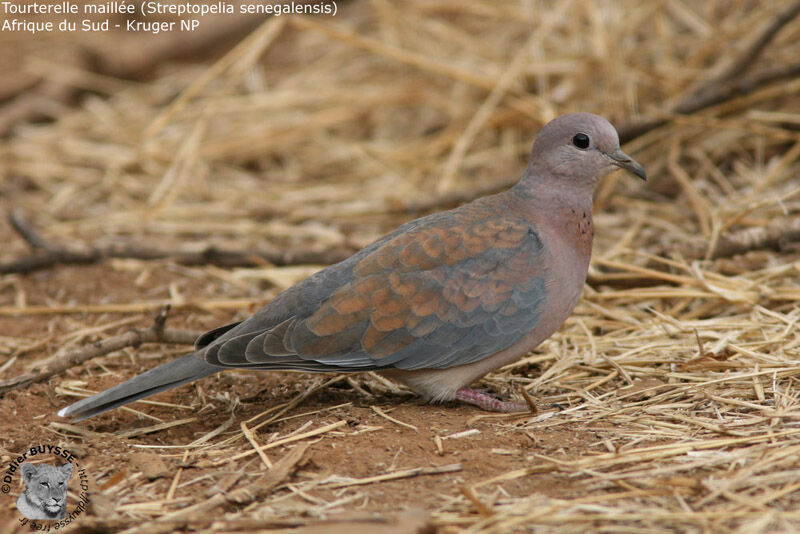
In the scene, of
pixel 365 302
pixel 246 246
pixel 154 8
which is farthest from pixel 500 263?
pixel 154 8

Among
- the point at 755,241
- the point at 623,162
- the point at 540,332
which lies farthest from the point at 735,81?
the point at 540,332

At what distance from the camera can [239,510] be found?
244 centimetres

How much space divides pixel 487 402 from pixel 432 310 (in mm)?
422

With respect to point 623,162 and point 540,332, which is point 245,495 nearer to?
point 540,332

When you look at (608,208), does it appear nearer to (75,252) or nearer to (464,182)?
(464,182)

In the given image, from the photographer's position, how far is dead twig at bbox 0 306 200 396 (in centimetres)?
335

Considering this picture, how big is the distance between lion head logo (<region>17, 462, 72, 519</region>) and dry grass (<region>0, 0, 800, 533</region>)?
20 centimetres

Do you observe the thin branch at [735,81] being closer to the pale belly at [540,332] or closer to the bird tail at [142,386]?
the pale belly at [540,332]

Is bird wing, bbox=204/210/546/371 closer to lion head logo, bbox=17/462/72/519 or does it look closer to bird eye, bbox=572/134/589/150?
bird eye, bbox=572/134/589/150

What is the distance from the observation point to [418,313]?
3.14 metres

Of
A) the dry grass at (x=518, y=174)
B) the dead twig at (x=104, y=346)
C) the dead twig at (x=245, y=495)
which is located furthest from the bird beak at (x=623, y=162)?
the dead twig at (x=104, y=346)

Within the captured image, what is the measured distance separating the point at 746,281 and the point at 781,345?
1.99ft

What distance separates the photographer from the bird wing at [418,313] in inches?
122

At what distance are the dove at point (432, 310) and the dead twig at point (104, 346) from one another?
400 mm
